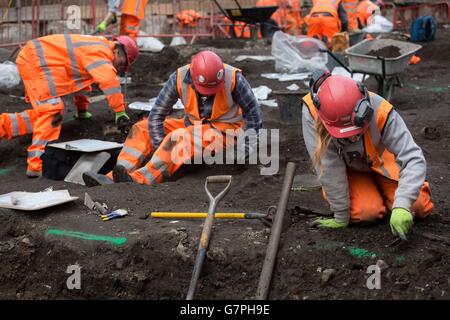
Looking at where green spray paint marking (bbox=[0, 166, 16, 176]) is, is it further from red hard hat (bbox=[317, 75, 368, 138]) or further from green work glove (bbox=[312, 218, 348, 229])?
red hard hat (bbox=[317, 75, 368, 138])

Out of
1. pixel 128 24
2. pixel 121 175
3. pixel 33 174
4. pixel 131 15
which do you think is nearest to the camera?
pixel 121 175

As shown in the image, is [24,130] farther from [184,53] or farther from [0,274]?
[184,53]

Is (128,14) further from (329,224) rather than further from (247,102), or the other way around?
(329,224)

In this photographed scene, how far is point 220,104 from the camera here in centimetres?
606

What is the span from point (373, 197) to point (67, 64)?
380 centimetres

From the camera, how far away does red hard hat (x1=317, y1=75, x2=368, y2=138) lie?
150 inches

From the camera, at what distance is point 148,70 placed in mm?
11812

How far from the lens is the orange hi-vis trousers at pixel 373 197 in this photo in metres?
4.30

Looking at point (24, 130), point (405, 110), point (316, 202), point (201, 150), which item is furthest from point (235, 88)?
point (405, 110)

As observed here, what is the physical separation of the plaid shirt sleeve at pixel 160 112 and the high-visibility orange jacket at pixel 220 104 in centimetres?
9

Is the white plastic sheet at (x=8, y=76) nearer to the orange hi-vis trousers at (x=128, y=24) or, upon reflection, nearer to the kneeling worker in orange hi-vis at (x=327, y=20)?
the orange hi-vis trousers at (x=128, y=24)

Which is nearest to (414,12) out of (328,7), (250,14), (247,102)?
(250,14)

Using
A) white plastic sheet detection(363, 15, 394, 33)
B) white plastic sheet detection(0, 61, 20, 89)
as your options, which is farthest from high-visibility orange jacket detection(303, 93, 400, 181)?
white plastic sheet detection(363, 15, 394, 33)

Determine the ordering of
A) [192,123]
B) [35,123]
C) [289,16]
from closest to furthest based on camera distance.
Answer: [192,123], [35,123], [289,16]
